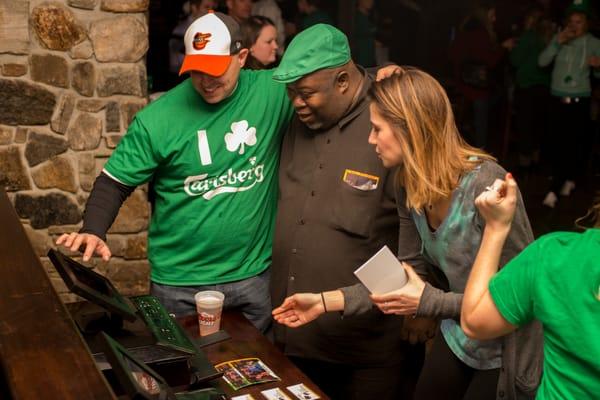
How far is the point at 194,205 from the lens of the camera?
8.96 ft

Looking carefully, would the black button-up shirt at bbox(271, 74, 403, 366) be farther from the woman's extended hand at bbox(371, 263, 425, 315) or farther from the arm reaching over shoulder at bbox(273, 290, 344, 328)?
the woman's extended hand at bbox(371, 263, 425, 315)

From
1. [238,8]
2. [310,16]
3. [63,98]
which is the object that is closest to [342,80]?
[63,98]

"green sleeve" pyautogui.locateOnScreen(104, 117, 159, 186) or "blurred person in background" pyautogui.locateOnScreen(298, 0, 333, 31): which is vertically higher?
Answer: "green sleeve" pyautogui.locateOnScreen(104, 117, 159, 186)

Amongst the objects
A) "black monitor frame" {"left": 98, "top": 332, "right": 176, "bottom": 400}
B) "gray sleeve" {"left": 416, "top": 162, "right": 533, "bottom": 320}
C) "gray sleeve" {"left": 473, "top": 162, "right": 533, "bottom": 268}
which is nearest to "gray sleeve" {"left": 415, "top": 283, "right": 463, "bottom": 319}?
"gray sleeve" {"left": 416, "top": 162, "right": 533, "bottom": 320}

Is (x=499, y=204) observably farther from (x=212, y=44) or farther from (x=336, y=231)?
(x=212, y=44)

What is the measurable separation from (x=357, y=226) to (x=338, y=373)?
571mm

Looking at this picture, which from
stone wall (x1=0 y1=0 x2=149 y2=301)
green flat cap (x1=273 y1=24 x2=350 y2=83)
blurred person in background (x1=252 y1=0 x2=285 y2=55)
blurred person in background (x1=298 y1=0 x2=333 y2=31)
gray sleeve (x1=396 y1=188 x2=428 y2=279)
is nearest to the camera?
gray sleeve (x1=396 y1=188 x2=428 y2=279)

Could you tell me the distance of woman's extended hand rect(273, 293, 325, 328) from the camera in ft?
7.54

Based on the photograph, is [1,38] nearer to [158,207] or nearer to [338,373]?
[158,207]

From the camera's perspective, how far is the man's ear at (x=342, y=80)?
2623 mm

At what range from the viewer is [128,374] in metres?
1.48

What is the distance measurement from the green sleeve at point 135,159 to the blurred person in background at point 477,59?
5360 millimetres

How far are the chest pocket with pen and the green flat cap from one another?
373mm

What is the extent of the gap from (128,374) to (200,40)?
Result: 155 cm
